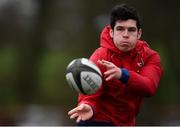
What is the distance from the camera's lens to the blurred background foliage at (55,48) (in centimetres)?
2908

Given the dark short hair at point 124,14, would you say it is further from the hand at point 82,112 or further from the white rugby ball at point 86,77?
the hand at point 82,112

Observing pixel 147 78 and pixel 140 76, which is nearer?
pixel 140 76

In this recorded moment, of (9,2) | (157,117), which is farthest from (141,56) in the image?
(9,2)

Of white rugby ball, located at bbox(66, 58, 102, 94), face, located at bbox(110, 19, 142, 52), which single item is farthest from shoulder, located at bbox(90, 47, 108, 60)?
white rugby ball, located at bbox(66, 58, 102, 94)

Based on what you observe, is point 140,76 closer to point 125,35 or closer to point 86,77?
point 125,35

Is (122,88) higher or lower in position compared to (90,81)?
lower

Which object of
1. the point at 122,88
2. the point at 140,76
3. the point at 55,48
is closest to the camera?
the point at 140,76

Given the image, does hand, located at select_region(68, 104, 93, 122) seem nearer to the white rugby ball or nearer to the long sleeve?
the white rugby ball

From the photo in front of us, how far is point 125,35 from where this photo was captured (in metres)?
9.82

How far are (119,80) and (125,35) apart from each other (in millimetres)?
505

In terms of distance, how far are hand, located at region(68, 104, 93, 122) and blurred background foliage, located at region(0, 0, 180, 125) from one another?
18156mm

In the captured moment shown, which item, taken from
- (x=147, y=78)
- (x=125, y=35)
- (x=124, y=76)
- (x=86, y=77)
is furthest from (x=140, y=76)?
(x=86, y=77)

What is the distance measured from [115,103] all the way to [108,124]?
25 centimetres

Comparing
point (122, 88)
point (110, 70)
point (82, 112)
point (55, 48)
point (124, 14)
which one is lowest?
point (55, 48)
